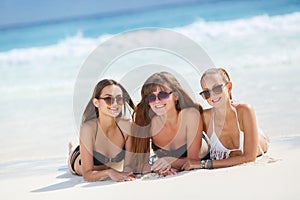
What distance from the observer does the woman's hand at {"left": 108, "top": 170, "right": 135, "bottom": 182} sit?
11.1 ft

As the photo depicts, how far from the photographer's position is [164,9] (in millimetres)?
12172

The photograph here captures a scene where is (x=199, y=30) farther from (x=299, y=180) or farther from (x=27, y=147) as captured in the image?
(x=299, y=180)

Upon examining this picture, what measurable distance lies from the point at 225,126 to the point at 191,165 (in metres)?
0.40

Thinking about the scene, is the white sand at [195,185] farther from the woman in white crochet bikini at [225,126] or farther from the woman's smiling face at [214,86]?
the woman's smiling face at [214,86]

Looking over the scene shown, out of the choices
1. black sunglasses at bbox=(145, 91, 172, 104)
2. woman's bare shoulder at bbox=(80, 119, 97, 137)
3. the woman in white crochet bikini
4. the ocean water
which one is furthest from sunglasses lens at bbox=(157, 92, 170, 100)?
the ocean water

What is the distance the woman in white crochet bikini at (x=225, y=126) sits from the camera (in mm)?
3428

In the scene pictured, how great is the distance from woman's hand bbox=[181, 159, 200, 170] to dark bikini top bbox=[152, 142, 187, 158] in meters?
0.10

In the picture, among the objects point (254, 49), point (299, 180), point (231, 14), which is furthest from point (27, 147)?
point (231, 14)

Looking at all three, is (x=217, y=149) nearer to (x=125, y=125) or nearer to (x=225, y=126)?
(x=225, y=126)

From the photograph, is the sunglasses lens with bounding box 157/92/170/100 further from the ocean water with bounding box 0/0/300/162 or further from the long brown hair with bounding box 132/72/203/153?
the ocean water with bounding box 0/0/300/162

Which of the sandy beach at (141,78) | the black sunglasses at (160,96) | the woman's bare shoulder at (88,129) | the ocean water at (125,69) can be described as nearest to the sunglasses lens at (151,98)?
the black sunglasses at (160,96)

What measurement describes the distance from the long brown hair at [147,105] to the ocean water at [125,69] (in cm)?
178

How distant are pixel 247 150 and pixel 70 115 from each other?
4.03 m

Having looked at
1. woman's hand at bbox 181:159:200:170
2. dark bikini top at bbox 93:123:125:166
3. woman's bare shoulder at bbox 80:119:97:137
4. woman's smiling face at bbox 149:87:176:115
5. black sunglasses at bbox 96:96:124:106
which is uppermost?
black sunglasses at bbox 96:96:124:106
